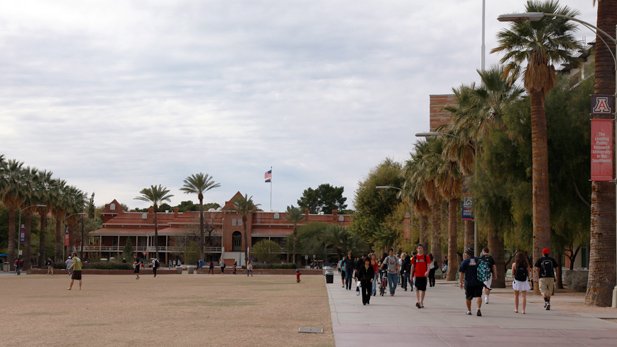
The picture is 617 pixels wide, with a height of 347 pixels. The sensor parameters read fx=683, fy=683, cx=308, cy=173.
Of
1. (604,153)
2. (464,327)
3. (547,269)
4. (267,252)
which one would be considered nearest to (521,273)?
(547,269)

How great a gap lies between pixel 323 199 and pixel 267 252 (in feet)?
155

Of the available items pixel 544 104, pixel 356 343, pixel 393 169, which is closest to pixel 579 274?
pixel 544 104

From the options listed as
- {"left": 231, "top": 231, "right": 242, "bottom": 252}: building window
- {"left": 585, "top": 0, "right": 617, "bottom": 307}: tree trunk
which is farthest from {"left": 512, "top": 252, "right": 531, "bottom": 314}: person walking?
{"left": 231, "top": 231, "right": 242, "bottom": 252}: building window

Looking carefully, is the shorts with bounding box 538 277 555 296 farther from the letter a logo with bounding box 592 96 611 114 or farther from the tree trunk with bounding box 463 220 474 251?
the tree trunk with bounding box 463 220 474 251

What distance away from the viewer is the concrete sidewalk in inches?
449

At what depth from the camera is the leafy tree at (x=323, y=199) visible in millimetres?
135875

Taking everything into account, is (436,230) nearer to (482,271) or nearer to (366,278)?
(366,278)

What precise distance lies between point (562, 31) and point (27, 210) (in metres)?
59.3

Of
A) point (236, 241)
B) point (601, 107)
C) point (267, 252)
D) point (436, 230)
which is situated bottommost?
point (267, 252)

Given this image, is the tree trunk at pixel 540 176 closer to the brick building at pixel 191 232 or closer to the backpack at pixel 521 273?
the backpack at pixel 521 273

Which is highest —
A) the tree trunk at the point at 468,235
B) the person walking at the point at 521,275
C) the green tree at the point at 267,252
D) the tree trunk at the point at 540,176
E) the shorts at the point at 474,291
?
the tree trunk at the point at 540,176

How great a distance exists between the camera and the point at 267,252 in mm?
90812

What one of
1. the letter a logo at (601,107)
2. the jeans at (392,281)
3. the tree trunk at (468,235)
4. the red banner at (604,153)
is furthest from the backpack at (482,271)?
the tree trunk at (468,235)

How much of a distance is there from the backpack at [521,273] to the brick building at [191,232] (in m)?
80.4
